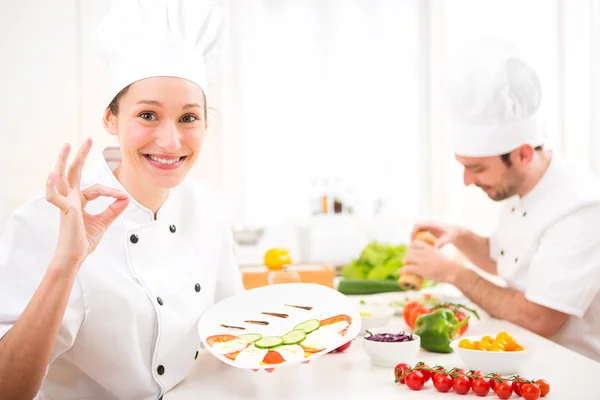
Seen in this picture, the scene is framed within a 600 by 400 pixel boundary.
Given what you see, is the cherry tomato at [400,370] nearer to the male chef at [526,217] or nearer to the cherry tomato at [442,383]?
the cherry tomato at [442,383]

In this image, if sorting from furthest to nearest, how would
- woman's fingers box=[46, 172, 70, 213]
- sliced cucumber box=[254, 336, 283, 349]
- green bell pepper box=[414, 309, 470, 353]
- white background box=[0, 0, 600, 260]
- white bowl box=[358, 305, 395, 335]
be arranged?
white background box=[0, 0, 600, 260] < white bowl box=[358, 305, 395, 335] < green bell pepper box=[414, 309, 470, 353] < sliced cucumber box=[254, 336, 283, 349] < woman's fingers box=[46, 172, 70, 213]

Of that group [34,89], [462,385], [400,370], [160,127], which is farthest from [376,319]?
[34,89]

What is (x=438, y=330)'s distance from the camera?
188cm

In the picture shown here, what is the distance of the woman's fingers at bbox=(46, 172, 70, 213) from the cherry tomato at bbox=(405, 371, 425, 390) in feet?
2.86

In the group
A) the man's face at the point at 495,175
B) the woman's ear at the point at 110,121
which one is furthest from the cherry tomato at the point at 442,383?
the man's face at the point at 495,175

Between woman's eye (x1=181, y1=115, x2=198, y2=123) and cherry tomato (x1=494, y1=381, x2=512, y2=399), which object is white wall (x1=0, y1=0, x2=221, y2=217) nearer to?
woman's eye (x1=181, y1=115, x2=198, y2=123)

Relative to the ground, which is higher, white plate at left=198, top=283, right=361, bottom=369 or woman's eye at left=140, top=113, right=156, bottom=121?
woman's eye at left=140, top=113, right=156, bottom=121

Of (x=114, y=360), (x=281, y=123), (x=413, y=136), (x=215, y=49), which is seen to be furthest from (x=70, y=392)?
(x=413, y=136)

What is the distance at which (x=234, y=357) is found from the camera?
5.07ft

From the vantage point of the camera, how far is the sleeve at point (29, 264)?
1489 mm

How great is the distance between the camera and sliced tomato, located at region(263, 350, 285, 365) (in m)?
1.51

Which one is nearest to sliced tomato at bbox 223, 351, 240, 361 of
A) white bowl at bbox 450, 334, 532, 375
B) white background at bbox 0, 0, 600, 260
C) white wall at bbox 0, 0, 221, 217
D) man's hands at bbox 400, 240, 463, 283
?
white bowl at bbox 450, 334, 532, 375

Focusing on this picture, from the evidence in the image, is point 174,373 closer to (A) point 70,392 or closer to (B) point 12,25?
(A) point 70,392

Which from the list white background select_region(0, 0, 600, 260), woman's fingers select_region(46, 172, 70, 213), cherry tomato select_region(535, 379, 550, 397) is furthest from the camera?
white background select_region(0, 0, 600, 260)
